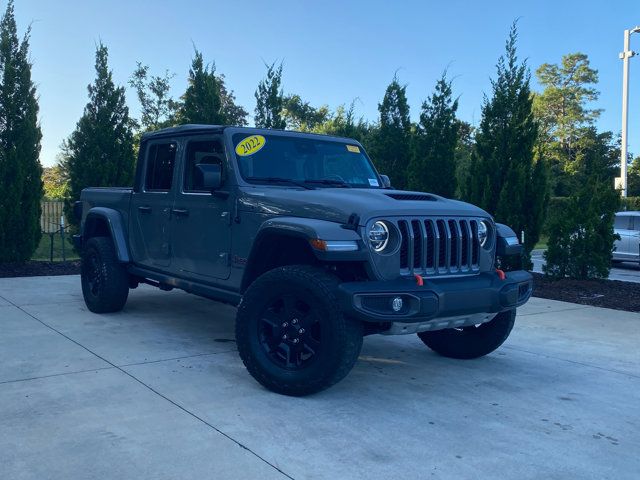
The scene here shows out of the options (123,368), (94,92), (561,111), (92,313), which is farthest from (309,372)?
(561,111)

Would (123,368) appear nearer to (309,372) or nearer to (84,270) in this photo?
(309,372)

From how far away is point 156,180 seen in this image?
246 inches

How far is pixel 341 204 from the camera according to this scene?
170 inches

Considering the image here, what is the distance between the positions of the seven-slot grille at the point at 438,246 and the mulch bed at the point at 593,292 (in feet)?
15.6

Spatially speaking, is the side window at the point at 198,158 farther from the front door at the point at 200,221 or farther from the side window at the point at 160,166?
the side window at the point at 160,166

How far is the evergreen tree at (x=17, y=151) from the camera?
11.1 metres

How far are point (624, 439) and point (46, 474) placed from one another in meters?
3.27

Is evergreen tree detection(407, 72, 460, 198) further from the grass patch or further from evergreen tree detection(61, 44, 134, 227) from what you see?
the grass patch

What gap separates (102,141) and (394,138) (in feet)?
20.4

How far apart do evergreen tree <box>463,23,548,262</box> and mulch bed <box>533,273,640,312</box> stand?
3.52ft

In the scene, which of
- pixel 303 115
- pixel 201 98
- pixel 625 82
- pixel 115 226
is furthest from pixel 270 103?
pixel 303 115

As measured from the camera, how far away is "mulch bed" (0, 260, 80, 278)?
413 inches

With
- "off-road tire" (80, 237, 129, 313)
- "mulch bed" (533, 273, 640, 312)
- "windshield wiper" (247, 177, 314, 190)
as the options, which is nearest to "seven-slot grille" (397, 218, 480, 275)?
"windshield wiper" (247, 177, 314, 190)

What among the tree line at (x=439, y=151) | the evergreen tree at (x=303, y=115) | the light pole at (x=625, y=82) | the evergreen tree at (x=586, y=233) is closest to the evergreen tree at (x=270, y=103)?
the tree line at (x=439, y=151)
